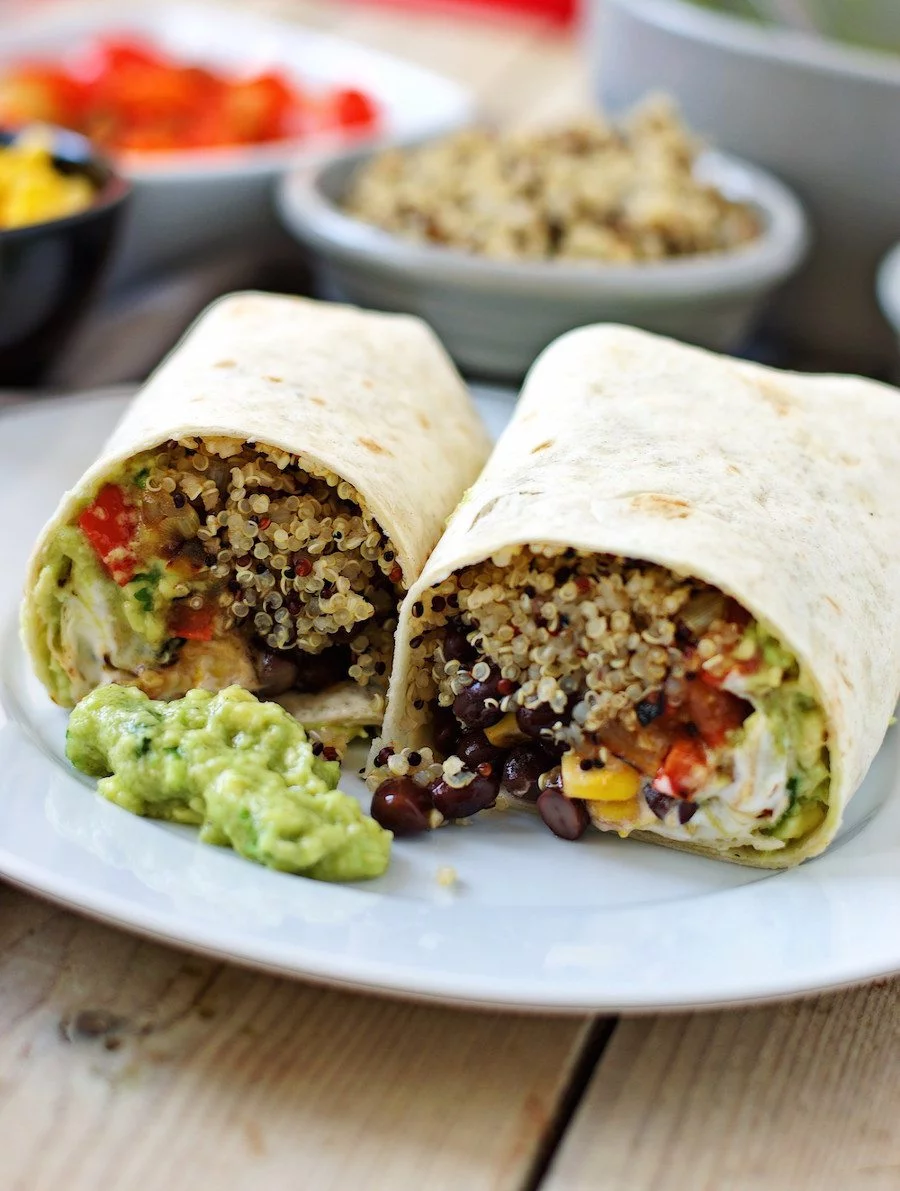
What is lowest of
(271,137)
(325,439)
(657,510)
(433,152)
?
(271,137)

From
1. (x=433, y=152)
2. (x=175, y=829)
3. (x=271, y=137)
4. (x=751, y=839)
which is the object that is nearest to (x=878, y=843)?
(x=751, y=839)

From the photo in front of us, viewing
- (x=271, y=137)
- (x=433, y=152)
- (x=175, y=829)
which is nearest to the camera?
(x=175, y=829)

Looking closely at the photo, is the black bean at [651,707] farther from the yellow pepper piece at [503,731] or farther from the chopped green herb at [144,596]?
the chopped green herb at [144,596]

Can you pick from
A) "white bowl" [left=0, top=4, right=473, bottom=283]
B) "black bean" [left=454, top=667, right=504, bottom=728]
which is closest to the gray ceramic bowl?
"white bowl" [left=0, top=4, right=473, bottom=283]

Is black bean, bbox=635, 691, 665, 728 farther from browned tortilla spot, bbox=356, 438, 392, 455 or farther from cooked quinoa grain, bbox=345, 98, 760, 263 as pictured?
cooked quinoa grain, bbox=345, 98, 760, 263

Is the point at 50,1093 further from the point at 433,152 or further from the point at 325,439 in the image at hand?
the point at 433,152

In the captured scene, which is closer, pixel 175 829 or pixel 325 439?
pixel 175 829
